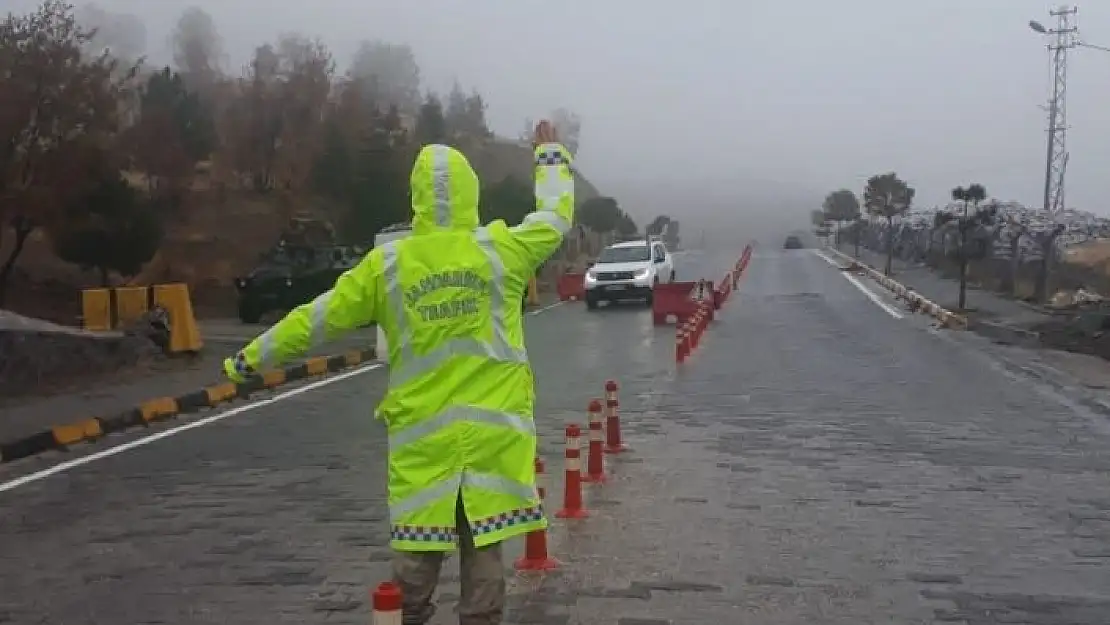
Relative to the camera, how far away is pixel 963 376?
16.9 metres

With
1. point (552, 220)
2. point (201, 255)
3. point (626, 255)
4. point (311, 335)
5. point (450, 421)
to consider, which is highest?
point (552, 220)

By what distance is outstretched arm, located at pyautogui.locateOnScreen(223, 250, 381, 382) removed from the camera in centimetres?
430

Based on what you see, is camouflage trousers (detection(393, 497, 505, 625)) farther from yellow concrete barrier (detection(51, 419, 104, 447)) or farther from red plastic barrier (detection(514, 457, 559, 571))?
yellow concrete barrier (detection(51, 419, 104, 447))

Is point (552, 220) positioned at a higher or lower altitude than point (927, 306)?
higher

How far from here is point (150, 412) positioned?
13.7 m

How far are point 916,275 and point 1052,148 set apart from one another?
1638cm

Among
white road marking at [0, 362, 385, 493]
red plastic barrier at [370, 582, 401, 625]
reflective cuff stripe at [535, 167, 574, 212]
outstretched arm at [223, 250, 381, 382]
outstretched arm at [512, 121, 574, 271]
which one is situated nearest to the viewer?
red plastic barrier at [370, 582, 401, 625]

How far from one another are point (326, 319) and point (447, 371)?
473 mm

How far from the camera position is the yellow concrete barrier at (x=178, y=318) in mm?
19031

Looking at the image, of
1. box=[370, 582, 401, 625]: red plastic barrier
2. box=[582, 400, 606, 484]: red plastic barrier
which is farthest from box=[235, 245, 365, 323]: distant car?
box=[370, 582, 401, 625]: red plastic barrier

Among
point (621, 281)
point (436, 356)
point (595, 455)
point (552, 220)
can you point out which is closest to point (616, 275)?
point (621, 281)

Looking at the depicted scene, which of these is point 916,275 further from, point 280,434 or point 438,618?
point 438,618

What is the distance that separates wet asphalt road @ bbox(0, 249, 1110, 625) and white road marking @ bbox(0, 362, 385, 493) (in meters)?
0.21

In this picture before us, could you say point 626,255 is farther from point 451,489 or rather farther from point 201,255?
point 451,489
